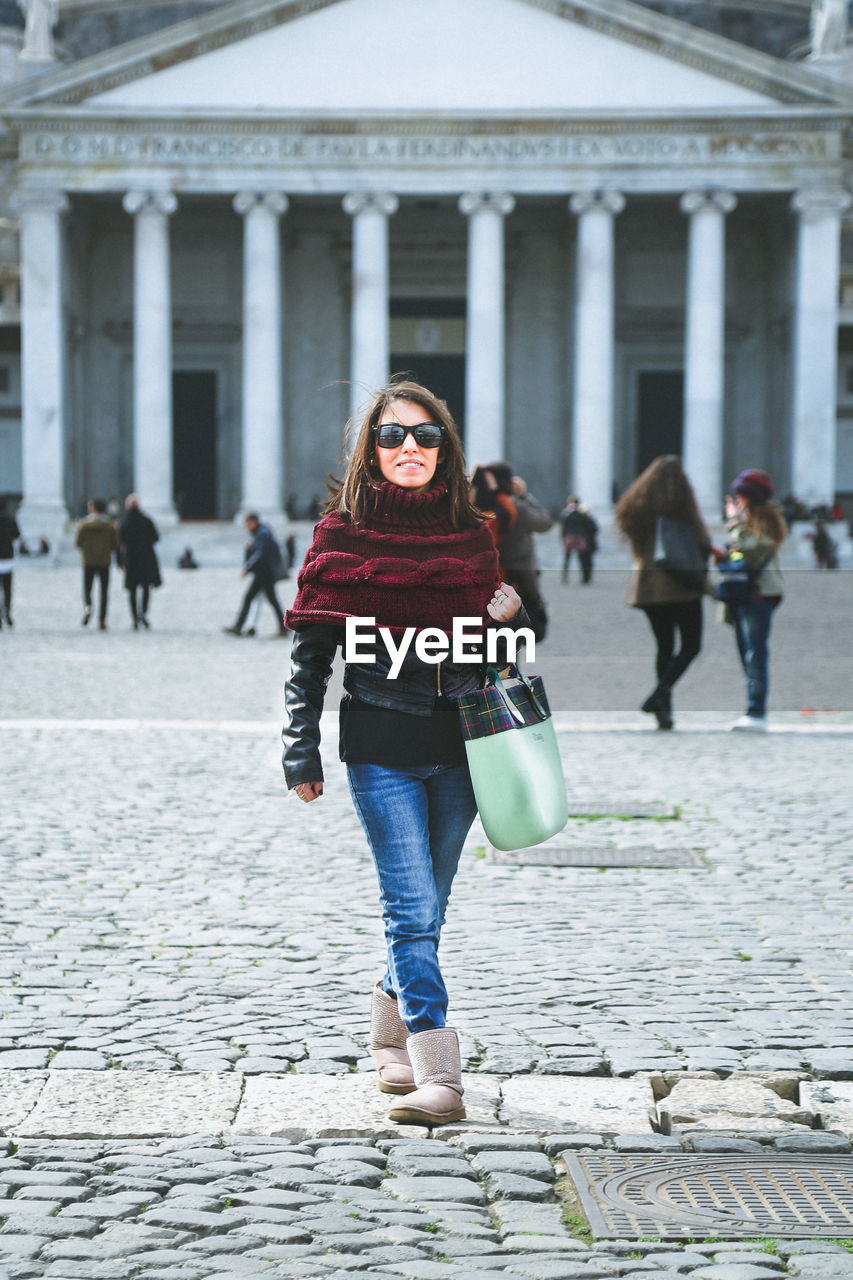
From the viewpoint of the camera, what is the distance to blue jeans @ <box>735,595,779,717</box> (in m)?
11.7

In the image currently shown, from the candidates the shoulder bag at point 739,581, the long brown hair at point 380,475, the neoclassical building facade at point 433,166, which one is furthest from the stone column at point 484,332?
the long brown hair at point 380,475

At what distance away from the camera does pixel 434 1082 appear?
402 centimetres

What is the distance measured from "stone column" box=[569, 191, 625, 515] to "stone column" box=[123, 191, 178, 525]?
887cm

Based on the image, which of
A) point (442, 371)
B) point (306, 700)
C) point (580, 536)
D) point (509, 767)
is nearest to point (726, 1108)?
point (509, 767)

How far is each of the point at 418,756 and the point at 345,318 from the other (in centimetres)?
4210

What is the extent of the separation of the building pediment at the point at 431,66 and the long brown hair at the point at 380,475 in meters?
36.9

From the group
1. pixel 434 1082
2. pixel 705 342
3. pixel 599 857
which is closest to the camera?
pixel 434 1082

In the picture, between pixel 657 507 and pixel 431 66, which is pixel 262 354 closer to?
pixel 431 66

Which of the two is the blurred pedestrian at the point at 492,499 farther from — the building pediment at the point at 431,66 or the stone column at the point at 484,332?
the building pediment at the point at 431,66

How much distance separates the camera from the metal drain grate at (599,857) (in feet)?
23.9

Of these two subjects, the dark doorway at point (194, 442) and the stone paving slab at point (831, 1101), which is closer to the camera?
the stone paving slab at point (831, 1101)

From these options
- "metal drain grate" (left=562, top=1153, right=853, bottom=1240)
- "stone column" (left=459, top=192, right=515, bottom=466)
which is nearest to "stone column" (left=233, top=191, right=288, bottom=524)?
"stone column" (left=459, top=192, right=515, bottom=466)

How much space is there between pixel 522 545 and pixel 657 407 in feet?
113

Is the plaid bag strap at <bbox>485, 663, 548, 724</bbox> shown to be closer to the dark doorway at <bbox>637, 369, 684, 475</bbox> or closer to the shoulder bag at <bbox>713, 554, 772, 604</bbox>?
the shoulder bag at <bbox>713, 554, 772, 604</bbox>
